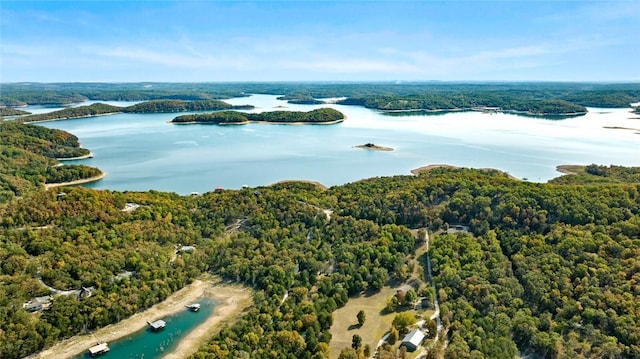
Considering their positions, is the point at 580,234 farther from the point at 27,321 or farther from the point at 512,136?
the point at 512,136

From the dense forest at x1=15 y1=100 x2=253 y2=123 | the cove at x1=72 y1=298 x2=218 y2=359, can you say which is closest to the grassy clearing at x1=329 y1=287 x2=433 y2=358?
the cove at x1=72 y1=298 x2=218 y2=359

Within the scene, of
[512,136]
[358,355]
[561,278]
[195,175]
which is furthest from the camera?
[512,136]

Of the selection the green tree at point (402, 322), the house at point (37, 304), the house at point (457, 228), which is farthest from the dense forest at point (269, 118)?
the green tree at point (402, 322)

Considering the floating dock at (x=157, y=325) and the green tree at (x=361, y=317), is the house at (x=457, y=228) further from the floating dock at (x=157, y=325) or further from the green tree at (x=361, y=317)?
the floating dock at (x=157, y=325)

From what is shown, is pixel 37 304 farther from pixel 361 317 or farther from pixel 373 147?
pixel 373 147

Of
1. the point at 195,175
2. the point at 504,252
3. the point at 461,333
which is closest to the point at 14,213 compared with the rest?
the point at 195,175

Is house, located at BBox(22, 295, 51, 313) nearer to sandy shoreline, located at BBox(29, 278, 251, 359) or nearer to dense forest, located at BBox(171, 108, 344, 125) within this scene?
sandy shoreline, located at BBox(29, 278, 251, 359)

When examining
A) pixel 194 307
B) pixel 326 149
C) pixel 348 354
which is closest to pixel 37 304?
pixel 194 307
